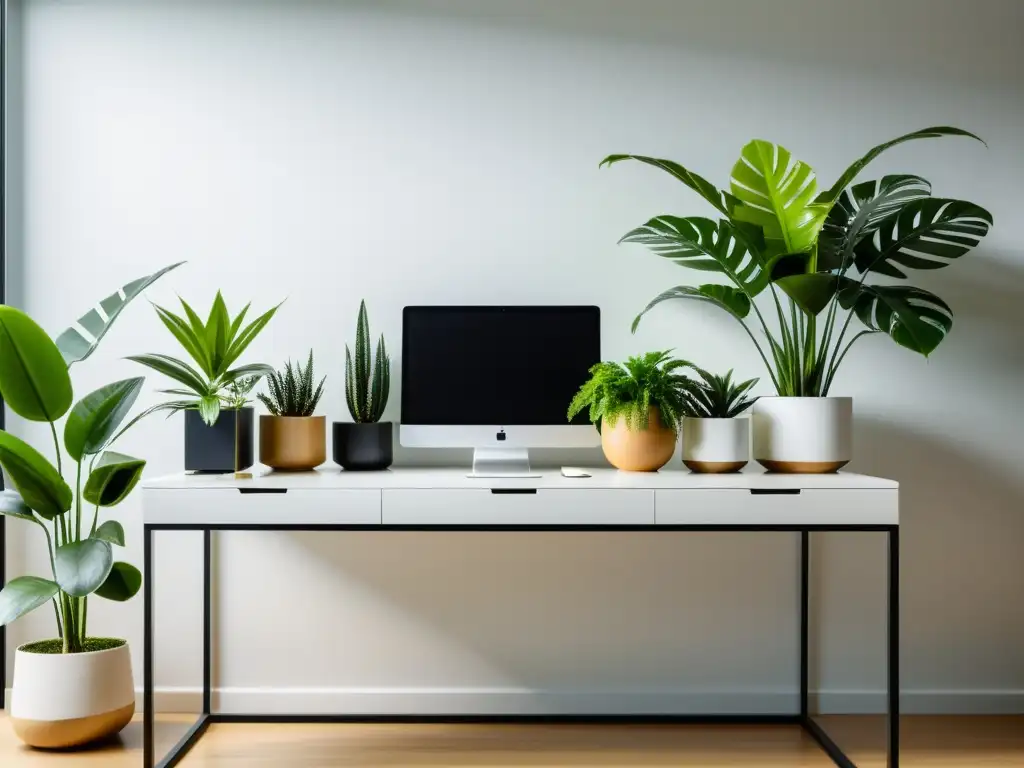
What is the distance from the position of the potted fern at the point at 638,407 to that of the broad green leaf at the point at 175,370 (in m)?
1.01

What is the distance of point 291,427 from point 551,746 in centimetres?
117

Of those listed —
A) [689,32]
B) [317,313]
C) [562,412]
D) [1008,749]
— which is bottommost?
[1008,749]

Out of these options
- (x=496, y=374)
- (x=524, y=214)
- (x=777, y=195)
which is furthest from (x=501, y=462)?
(x=777, y=195)

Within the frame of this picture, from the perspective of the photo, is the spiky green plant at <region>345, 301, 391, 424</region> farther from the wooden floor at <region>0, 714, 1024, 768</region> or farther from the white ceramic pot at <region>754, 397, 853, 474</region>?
the white ceramic pot at <region>754, 397, 853, 474</region>

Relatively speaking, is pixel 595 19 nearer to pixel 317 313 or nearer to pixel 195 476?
pixel 317 313

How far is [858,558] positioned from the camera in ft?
8.87

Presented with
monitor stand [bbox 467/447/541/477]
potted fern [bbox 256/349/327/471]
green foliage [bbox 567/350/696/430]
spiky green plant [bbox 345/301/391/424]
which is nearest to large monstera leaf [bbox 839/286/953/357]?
green foliage [bbox 567/350/696/430]

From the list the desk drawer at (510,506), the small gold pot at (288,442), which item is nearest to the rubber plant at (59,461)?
Result: the small gold pot at (288,442)

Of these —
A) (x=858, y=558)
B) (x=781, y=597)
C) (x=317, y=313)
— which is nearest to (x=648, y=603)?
(x=781, y=597)

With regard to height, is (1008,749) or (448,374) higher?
(448,374)

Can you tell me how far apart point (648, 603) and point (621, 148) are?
4.75 feet

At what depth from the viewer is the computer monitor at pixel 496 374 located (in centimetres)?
246

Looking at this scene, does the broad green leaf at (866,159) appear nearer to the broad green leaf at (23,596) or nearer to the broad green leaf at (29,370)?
the broad green leaf at (29,370)

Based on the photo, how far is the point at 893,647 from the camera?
2102 mm
